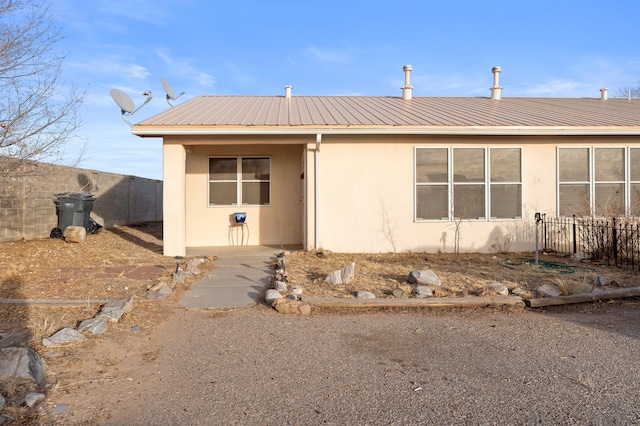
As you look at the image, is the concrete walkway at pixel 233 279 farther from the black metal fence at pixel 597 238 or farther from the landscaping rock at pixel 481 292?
the black metal fence at pixel 597 238

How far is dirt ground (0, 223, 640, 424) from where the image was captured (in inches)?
161

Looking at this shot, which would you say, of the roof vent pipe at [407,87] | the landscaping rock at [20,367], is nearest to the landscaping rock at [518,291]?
the landscaping rock at [20,367]

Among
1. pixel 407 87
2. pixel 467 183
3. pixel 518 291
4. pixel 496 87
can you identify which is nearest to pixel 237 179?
pixel 467 183

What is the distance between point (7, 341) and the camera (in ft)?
13.4

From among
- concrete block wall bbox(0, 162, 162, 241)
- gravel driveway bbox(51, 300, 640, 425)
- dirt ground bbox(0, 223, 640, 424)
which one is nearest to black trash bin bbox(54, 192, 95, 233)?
concrete block wall bbox(0, 162, 162, 241)

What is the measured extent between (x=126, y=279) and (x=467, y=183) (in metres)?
7.25

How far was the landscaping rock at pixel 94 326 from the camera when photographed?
4.62 m

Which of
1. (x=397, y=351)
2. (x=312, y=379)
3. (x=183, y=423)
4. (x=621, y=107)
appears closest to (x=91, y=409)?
(x=183, y=423)

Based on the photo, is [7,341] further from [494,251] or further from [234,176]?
[494,251]

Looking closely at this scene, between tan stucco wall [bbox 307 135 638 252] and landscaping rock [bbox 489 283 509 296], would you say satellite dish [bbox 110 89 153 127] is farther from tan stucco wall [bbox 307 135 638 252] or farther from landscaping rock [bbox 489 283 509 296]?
landscaping rock [bbox 489 283 509 296]

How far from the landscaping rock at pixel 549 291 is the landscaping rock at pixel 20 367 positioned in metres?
5.77

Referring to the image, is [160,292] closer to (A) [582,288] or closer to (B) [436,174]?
(A) [582,288]

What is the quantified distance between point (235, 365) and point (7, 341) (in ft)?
6.98

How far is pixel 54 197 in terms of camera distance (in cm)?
1257
